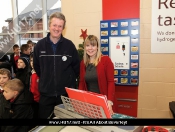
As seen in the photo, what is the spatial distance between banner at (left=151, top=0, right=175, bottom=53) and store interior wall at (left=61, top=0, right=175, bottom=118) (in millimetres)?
55

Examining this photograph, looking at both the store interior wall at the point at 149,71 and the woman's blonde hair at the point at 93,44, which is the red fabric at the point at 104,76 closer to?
the woman's blonde hair at the point at 93,44

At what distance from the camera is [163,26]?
6.48ft

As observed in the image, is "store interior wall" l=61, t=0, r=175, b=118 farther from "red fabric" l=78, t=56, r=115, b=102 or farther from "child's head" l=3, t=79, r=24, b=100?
"child's head" l=3, t=79, r=24, b=100

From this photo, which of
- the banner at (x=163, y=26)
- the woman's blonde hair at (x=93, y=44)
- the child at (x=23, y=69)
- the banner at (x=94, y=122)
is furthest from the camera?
the child at (x=23, y=69)

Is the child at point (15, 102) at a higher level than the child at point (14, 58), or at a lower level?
lower

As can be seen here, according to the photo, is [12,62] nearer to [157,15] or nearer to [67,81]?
[67,81]

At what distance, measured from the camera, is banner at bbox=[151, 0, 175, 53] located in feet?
6.34

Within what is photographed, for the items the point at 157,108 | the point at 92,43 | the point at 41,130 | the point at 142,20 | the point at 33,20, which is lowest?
the point at 157,108

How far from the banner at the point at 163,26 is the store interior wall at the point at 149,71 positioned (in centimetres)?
5

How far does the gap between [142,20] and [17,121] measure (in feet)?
6.33

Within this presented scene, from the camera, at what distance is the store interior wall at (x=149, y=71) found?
2041 mm

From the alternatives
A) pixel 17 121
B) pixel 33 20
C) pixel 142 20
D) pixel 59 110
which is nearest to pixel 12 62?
pixel 33 20

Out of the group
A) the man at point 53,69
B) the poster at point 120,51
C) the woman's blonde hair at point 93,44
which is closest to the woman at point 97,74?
the woman's blonde hair at point 93,44

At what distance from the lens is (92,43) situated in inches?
50.8
